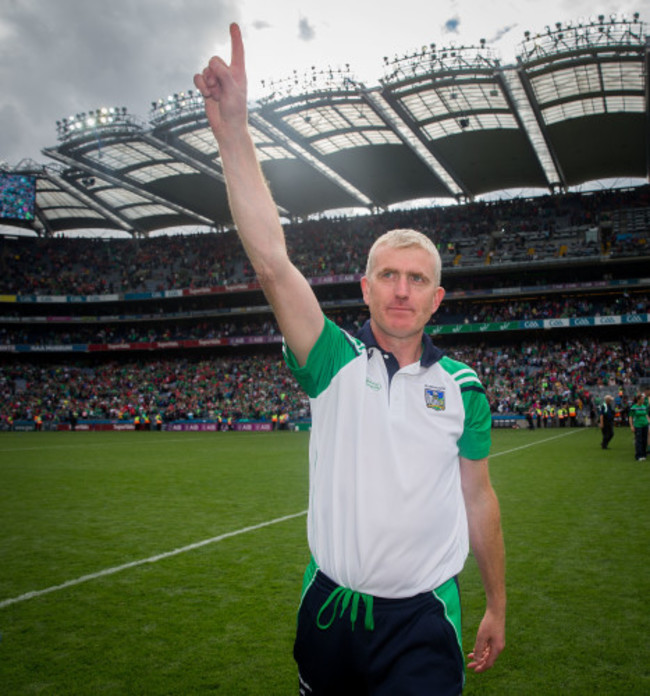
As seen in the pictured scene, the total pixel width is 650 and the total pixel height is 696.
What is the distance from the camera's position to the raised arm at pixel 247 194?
185 centimetres

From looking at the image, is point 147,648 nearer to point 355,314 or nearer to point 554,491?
point 554,491

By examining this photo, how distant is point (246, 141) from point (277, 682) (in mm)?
3690

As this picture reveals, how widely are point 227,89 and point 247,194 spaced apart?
1.08 feet

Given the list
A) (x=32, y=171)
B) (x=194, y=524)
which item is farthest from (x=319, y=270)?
(x=194, y=524)

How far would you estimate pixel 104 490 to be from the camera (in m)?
12.4

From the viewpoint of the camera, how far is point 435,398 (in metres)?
2.13

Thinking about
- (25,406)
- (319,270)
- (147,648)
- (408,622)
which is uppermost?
(319,270)

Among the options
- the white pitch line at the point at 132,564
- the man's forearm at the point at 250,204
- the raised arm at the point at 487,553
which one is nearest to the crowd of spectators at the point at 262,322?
the white pitch line at the point at 132,564

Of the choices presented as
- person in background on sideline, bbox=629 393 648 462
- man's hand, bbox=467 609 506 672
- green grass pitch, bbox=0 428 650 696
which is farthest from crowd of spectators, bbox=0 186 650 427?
man's hand, bbox=467 609 506 672

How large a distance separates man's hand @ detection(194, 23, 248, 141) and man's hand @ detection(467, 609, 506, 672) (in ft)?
6.77

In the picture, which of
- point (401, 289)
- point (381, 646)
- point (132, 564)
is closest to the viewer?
point (381, 646)

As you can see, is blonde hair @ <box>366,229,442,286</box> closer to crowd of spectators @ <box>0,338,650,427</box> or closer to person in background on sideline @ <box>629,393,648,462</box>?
person in background on sideline @ <box>629,393,648,462</box>

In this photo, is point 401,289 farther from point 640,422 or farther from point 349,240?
point 349,240

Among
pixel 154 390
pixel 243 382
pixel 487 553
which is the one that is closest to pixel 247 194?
pixel 487 553
